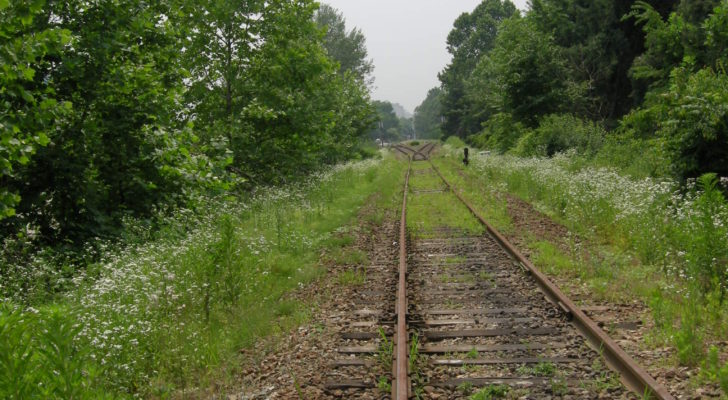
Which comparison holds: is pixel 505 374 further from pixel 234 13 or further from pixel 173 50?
pixel 234 13

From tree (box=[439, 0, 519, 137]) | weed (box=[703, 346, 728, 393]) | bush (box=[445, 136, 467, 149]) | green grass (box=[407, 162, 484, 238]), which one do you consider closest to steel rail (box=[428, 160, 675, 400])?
weed (box=[703, 346, 728, 393])

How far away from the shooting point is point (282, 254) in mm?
9477

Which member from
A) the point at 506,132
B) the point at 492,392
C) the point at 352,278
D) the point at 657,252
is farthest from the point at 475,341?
the point at 506,132

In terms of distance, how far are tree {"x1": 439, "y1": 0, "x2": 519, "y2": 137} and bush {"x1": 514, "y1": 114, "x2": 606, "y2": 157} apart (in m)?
40.6

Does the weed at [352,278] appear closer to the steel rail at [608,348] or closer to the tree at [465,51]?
the steel rail at [608,348]

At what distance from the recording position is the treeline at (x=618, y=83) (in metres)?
9.94

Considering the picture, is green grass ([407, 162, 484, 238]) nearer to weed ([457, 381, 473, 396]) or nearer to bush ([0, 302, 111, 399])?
weed ([457, 381, 473, 396])

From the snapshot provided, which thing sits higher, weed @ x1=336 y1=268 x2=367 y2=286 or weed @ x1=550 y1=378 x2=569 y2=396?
weed @ x1=336 y1=268 x2=367 y2=286

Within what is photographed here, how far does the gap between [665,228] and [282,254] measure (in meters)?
6.46

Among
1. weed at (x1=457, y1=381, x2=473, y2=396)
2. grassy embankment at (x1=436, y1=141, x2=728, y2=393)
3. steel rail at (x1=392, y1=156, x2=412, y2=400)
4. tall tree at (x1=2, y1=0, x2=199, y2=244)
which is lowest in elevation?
weed at (x1=457, y1=381, x2=473, y2=396)

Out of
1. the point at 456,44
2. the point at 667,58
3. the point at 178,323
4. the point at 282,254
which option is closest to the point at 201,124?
the point at 282,254

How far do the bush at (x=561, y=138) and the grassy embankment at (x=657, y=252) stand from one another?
7.94m

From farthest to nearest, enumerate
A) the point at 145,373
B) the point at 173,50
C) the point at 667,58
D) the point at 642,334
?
the point at 667,58 → the point at 173,50 → the point at 642,334 → the point at 145,373

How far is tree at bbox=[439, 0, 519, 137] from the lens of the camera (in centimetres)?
7019
